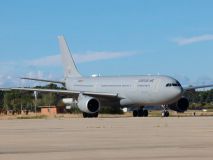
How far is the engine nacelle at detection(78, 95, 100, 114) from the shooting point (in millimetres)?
53906

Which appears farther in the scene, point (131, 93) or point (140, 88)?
point (131, 93)

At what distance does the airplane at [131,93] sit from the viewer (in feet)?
172

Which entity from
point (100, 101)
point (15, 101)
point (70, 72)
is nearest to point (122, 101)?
point (100, 101)

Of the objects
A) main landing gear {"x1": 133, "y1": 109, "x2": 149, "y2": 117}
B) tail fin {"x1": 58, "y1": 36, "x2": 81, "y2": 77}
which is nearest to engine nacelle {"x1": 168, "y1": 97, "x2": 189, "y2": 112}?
main landing gear {"x1": 133, "y1": 109, "x2": 149, "y2": 117}

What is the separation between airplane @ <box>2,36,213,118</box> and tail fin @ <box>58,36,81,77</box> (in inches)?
209

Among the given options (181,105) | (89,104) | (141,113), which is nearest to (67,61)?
(141,113)

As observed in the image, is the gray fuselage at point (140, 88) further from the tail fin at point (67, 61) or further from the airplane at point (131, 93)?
the tail fin at point (67, 61)

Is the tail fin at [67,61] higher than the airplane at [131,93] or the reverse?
higher

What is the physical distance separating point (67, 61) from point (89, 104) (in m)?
15.1

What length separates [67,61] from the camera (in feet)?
225

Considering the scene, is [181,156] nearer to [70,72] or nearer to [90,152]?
[90,152]

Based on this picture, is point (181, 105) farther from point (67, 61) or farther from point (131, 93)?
point (67, 61)

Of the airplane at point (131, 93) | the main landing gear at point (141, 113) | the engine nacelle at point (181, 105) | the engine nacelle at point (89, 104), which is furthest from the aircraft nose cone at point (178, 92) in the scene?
the engine nacelle at point (89, 104)

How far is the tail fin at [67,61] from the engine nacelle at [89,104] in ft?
40.3
